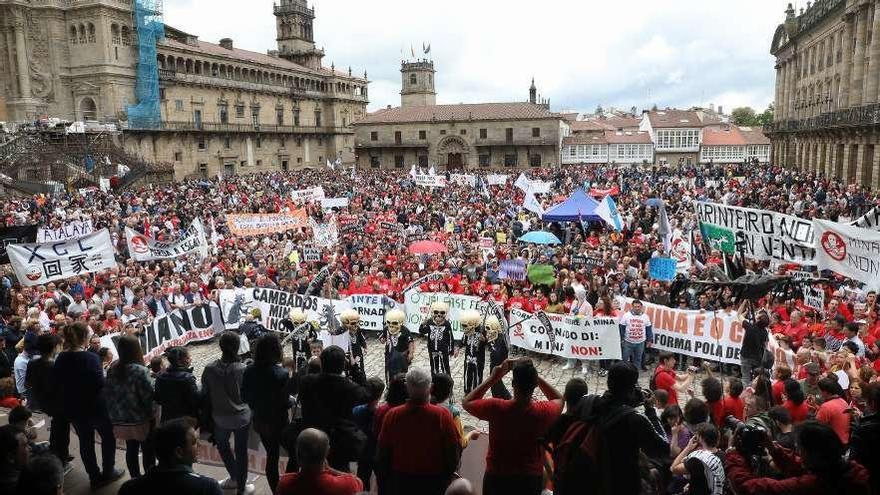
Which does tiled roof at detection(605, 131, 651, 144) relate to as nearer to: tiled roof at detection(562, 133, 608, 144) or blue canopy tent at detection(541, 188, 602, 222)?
tiled roof at detection(562, 133, 608, 144)

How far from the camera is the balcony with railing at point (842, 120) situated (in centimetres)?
3331

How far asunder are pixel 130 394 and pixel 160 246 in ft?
37.6

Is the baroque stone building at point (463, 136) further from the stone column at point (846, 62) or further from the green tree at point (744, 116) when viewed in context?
the green tree at point (744, 116)

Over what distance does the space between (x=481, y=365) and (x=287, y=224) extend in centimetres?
1325

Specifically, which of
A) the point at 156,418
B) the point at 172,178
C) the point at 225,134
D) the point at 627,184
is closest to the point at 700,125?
the point at 627,184

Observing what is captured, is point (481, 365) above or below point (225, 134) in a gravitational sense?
below

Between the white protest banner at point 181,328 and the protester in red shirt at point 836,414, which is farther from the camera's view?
the white protest banner at point 181,328

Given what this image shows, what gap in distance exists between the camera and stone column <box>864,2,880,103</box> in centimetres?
3459

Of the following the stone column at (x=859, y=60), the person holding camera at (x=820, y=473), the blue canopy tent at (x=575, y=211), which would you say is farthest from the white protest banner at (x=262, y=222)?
the stone column at (x=859, y=60)

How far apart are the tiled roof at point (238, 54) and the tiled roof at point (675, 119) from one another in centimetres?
4178

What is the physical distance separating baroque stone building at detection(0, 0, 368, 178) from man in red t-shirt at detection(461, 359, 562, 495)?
55.1 m

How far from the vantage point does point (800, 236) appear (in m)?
9.66

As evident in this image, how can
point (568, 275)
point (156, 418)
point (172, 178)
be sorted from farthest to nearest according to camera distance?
point (172, 178), point (568, 275), point (156, 418)

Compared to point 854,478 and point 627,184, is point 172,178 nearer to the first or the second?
point 627,184
